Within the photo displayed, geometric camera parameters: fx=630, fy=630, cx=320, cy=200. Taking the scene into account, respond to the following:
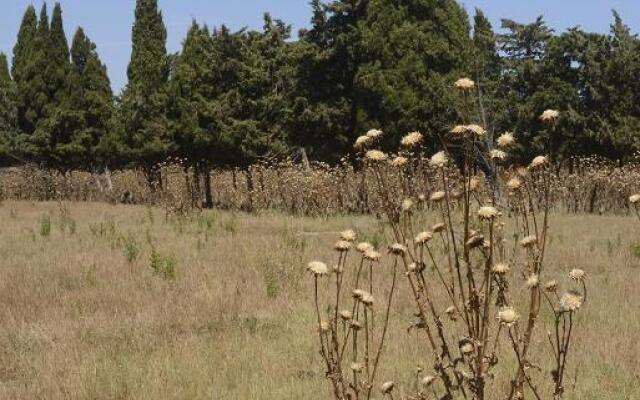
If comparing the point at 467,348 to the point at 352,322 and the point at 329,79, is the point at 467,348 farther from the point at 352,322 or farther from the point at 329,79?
the point at 329,79

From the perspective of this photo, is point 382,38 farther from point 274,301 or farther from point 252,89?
point 274,301

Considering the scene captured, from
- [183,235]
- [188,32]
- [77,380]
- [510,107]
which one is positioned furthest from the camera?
[188,32]

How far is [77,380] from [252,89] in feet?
56.5

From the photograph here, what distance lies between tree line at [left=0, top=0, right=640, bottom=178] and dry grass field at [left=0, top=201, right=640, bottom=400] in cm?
906

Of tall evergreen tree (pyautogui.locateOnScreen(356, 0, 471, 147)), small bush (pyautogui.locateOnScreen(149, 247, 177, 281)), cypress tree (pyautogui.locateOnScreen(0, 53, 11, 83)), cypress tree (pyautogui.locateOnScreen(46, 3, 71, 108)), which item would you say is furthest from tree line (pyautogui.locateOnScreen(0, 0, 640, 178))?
cypress tree (pyautogui.locateOnScreen(0, 53, 11, 83))

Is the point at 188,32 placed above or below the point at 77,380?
above

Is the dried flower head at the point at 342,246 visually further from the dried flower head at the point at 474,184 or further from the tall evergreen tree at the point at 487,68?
the tall evergreen tree at the point at 487,68

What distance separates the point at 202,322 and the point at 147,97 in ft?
68.8

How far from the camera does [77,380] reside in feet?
13.9

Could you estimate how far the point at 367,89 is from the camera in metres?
18.5

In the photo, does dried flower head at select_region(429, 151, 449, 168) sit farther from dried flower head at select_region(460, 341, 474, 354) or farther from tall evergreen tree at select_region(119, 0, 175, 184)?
tall evergreen tree at select_region(119, 0, 175, 184)

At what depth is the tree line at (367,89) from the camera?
19.0 meters

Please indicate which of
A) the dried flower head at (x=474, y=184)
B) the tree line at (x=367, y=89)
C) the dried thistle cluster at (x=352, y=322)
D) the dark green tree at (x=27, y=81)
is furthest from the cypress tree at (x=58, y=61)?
the dried flower head at (x=474, y=184)

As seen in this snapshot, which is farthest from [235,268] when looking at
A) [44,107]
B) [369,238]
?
[44,107]
